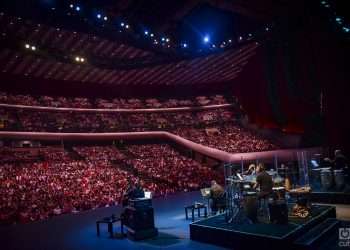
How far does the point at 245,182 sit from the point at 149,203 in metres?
3.14

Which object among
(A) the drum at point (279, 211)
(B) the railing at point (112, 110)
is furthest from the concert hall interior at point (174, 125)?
(B) the railing at point (112, 110)

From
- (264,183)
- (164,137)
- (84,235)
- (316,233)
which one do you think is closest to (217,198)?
(264,183)

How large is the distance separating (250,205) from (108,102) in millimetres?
30026

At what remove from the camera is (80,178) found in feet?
68.4

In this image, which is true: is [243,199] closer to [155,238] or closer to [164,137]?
[155,238]

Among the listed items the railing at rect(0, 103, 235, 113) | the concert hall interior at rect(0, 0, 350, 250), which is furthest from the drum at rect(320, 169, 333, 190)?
the railing at rect(0, 103, 235, 113)

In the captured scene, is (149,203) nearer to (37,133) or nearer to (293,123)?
(37,133)

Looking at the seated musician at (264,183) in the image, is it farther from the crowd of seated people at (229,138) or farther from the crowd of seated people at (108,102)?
the crowd of seated people at (108,102)

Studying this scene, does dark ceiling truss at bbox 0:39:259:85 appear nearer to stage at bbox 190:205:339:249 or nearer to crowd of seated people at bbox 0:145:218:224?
crowd of seated people at bbox 0:145:218:224

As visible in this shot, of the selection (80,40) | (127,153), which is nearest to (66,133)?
(127,153)

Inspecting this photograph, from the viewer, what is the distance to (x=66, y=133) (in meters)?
29.3

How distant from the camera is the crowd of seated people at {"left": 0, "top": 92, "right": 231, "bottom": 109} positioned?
3083 cm

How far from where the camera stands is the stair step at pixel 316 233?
7791mm

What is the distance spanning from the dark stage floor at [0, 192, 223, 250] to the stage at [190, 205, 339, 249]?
357mm
